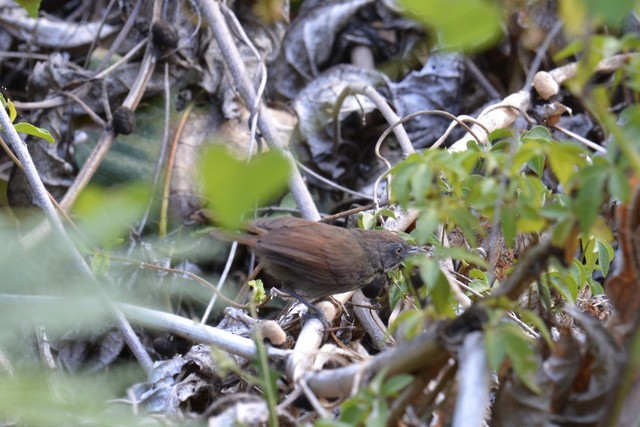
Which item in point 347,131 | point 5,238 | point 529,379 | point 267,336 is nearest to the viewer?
point 5,238

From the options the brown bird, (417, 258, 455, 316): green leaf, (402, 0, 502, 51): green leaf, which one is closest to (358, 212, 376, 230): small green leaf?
the brown bird

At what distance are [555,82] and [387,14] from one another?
1532 mm

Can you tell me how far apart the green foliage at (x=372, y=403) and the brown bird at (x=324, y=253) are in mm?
1503

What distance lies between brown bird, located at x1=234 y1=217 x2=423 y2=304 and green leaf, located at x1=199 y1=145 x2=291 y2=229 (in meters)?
2.19

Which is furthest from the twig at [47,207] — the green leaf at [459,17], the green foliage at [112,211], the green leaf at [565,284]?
the green leaf at [459,17]

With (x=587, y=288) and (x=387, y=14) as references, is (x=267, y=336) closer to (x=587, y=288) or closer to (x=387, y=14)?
(x=587, y=288)

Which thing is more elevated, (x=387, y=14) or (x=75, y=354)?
(x=387, y=14)

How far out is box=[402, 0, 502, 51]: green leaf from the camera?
1.08 meters

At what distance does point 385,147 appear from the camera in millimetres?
4516

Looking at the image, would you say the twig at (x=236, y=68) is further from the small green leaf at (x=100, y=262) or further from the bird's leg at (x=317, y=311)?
the small green leaf at (x=100, y=262)

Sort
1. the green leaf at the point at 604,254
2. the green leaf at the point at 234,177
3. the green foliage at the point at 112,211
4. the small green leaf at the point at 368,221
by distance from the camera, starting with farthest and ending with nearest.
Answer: the small green leaf at the point at 368,221 < the green leaf at the point at 604,254 < the green foliage at the point at 112,211 < the green leaf at the point at 234,177

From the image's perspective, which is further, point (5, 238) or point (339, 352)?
point (339, 352)

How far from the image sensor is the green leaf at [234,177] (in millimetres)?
888

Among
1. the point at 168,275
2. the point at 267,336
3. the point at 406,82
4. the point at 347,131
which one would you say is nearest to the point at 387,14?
the point at 406,82
